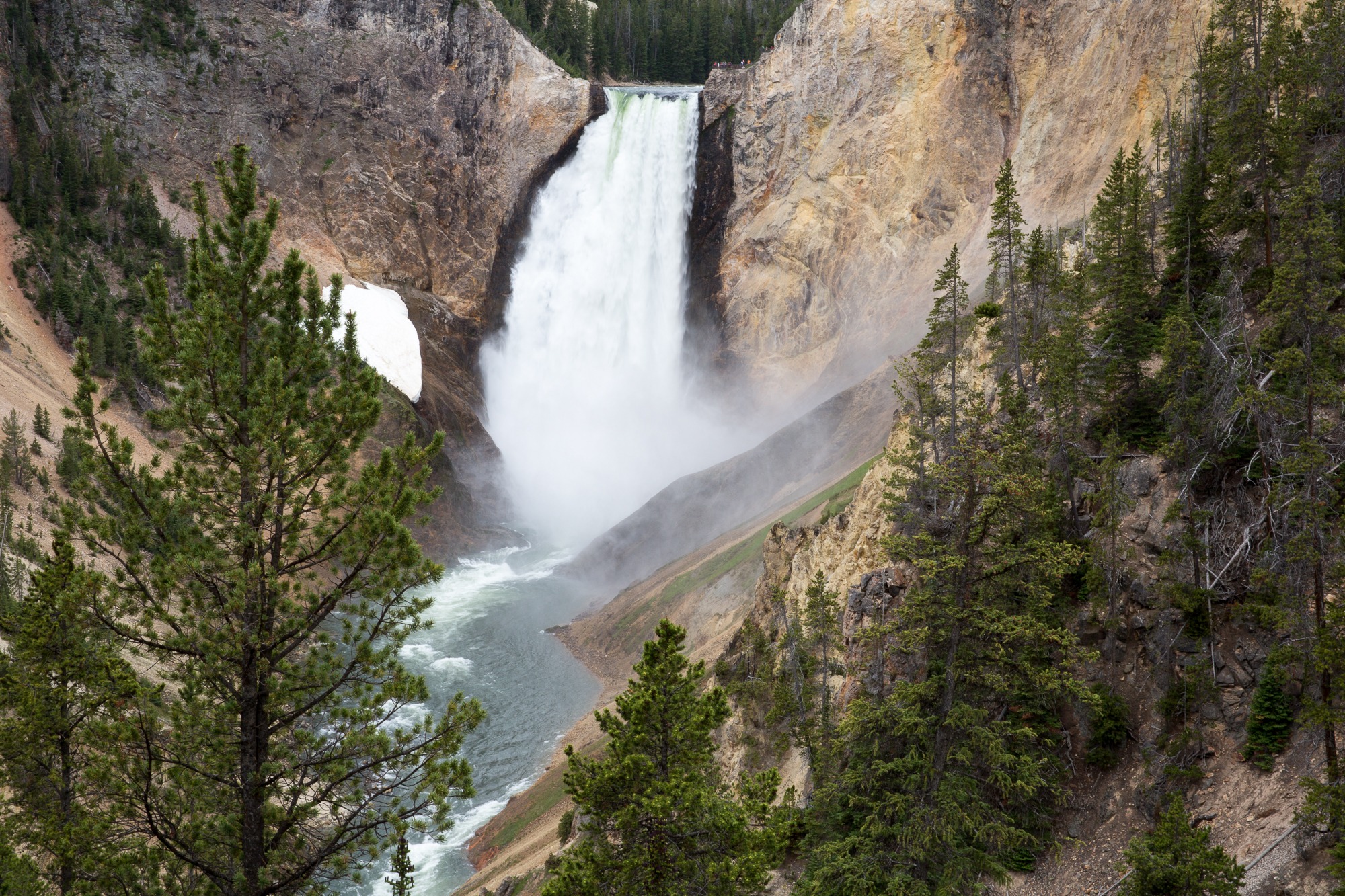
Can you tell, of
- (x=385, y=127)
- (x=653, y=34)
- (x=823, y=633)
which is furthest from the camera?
(x=653, y=34)

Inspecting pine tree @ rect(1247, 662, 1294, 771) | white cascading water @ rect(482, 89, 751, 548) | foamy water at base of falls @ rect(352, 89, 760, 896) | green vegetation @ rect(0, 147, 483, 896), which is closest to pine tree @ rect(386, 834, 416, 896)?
green vegetation @ rect(0, 147, 483, 896)

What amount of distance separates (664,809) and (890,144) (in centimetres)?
6090

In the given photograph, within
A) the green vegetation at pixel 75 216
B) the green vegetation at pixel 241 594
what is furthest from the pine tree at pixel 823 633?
the green vegetation at pixel 75 216

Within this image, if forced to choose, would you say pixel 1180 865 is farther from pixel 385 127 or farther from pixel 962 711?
pixel 385 127

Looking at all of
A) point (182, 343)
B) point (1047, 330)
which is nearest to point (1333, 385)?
point (1047, 330)

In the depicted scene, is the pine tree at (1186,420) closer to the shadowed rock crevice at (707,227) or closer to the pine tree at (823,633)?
the pine tree at (823,633)

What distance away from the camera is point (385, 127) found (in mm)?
71938

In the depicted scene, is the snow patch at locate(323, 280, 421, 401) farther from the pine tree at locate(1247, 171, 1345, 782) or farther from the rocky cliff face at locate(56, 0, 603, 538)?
the pine tree at locate(1247, 171, 1345, 782)

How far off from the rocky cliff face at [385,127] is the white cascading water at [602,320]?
2902mm

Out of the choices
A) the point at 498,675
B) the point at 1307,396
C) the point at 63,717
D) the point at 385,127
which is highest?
the point at 385,127

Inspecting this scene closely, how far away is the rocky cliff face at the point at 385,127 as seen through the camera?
6581 cm

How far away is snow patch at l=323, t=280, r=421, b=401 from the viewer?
62.4 meters

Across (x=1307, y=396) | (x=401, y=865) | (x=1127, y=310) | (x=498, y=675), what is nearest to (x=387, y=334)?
(x=498, y=675)

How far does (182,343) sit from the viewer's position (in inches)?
369
